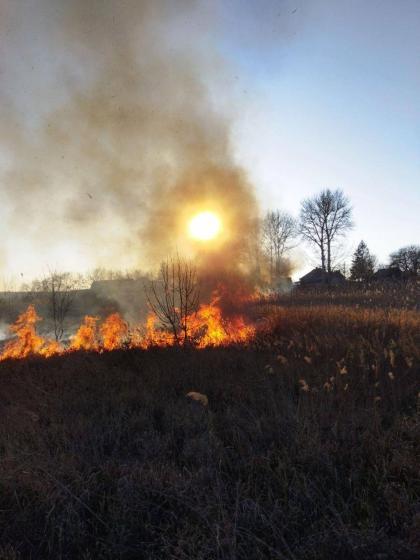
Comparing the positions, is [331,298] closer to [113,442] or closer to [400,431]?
[400,431]

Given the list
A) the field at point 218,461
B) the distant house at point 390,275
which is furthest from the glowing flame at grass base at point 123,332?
the distant house at point 390,275

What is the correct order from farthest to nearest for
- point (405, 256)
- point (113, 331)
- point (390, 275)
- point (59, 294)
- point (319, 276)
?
1. point (405, 256)
2. point (319, 276)
3. point (390, 275)
4. point (59, 294)
5. point (113, 331)

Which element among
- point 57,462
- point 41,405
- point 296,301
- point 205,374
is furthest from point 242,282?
point 57,462

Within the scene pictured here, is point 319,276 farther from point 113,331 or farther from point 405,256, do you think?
point 113,331

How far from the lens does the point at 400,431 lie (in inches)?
163

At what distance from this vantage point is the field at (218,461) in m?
2.68

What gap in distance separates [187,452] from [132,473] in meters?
0.71

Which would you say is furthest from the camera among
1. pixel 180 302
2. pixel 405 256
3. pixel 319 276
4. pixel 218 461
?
pixel 405 256

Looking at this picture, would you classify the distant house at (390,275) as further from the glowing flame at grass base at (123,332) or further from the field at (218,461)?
the field at (218,461)

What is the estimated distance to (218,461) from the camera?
3730 millimetres

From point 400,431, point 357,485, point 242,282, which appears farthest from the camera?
point 242,282

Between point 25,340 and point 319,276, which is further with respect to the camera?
point 319,276

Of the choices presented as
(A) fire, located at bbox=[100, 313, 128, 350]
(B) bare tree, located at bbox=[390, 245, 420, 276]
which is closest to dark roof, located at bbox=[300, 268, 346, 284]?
(B) bare tree, located at bbox=[390, 245, 420, 276]

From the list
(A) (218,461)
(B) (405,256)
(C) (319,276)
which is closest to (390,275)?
(C) (319,276)
